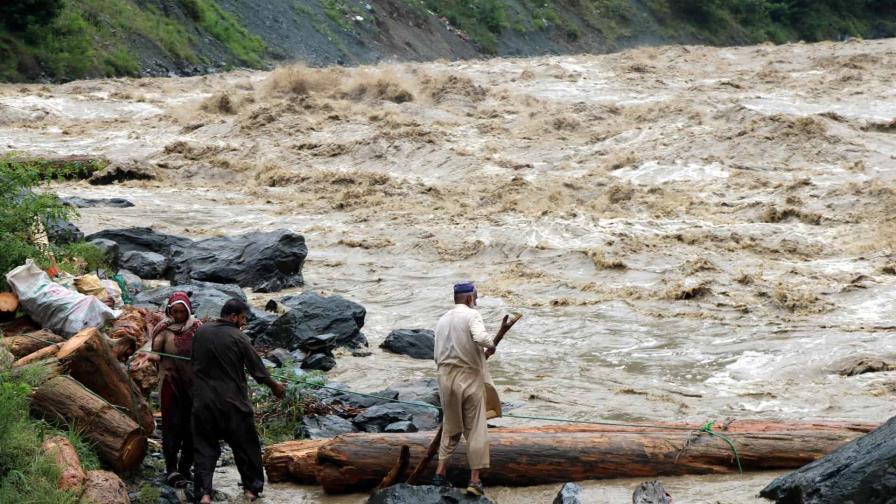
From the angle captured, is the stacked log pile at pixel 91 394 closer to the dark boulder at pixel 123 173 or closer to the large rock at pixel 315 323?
the large rock at pixel 315 323

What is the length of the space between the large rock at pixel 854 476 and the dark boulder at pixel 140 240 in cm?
1138

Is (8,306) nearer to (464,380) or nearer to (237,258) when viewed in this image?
(464,380)

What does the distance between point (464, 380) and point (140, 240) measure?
1034 centimetres

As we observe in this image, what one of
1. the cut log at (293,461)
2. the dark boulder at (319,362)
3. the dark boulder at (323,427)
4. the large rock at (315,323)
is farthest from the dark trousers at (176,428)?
the large rock at (315,323)

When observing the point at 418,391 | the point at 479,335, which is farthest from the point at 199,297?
the point at 479,335

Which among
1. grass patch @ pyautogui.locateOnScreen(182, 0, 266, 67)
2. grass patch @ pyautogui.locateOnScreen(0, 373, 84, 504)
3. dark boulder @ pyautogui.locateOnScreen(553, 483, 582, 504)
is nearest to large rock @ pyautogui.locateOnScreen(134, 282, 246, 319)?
grass patch @ pyautogui.locateOnScreen(0, 373, 84, 504)

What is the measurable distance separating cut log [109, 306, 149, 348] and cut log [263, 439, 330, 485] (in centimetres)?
157

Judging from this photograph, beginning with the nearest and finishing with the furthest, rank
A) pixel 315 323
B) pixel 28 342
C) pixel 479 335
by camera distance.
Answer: pixel 479 335, pixel 28 342, pixel 315 323

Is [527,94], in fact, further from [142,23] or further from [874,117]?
[142,23]

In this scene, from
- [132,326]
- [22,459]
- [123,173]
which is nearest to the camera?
[22,459]

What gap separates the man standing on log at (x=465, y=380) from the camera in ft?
22.3

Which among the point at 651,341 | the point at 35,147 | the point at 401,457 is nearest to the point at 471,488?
the point at 401,457

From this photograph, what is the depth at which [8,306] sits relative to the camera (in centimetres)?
843

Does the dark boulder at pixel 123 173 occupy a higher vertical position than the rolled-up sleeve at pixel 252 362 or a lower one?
higher
